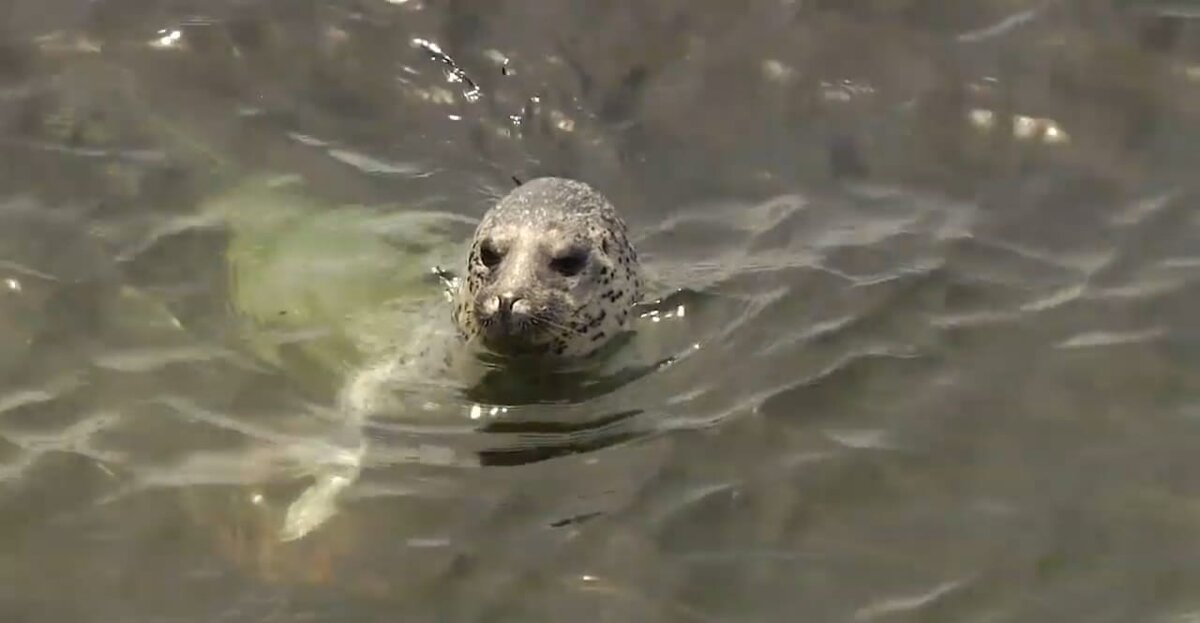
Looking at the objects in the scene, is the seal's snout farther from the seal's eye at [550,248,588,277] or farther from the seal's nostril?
the seal's eye at [550,248,588,277]

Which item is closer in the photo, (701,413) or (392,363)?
(701,413)

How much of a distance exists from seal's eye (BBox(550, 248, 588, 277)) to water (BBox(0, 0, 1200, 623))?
49 cm

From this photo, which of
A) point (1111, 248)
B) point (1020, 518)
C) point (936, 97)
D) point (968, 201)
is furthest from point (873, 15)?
point (1020, 518)

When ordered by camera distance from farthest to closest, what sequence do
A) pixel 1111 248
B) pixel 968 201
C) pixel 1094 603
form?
pixel 968 201
pixel 1111 248
pixel 1094 603

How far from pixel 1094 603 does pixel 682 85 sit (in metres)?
4.34

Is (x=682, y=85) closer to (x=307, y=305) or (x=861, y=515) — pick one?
(x=307, y=305)

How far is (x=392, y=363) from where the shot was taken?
654 cm

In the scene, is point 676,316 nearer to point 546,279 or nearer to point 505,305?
point 546,279

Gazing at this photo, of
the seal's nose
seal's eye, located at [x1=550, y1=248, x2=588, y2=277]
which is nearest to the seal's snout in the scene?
the seal's nose

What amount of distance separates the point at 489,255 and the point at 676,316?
946mm

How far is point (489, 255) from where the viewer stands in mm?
6402

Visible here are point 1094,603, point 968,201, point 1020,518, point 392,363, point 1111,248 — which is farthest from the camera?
point 968,201

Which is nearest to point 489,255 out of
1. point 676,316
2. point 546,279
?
point 546,279

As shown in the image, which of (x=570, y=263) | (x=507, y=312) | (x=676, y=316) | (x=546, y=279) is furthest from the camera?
(x=676, y=316)
